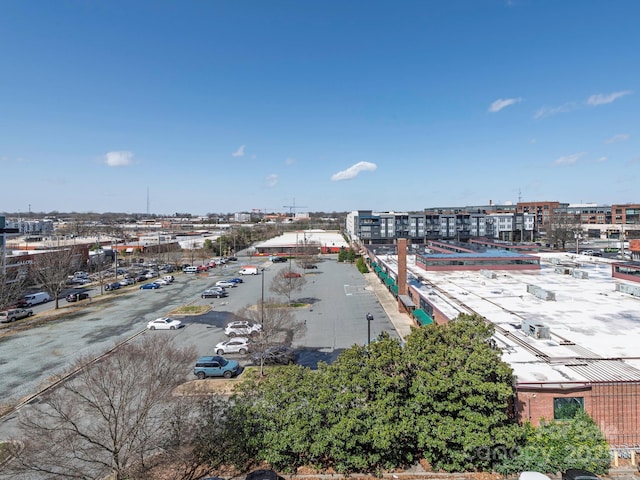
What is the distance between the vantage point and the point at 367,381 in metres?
10.2

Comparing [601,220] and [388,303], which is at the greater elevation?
[601,220]

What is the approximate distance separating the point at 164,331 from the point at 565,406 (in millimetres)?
23957

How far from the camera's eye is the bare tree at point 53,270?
31.2 meters

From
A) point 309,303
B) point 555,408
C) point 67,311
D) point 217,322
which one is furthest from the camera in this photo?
point 309,303

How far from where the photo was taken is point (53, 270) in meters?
33.2

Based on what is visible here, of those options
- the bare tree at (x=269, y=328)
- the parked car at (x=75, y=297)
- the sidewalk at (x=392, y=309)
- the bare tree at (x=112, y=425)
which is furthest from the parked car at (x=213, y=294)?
the bare tree at (x=112, y=425)

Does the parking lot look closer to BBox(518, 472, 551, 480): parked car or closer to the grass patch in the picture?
the grass patch

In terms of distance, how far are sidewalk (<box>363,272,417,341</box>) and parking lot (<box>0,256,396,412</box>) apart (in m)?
0.59

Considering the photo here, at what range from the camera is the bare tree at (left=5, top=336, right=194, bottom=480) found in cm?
830

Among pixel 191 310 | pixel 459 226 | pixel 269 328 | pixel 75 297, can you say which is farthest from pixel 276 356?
pixel 459 226

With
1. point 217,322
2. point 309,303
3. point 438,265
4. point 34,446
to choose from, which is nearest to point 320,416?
point 34,446

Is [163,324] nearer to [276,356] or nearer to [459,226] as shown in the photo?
[276,356]

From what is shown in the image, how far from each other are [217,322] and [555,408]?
22.3 m

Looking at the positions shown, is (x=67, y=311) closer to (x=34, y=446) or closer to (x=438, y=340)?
(x=34, y=446)
